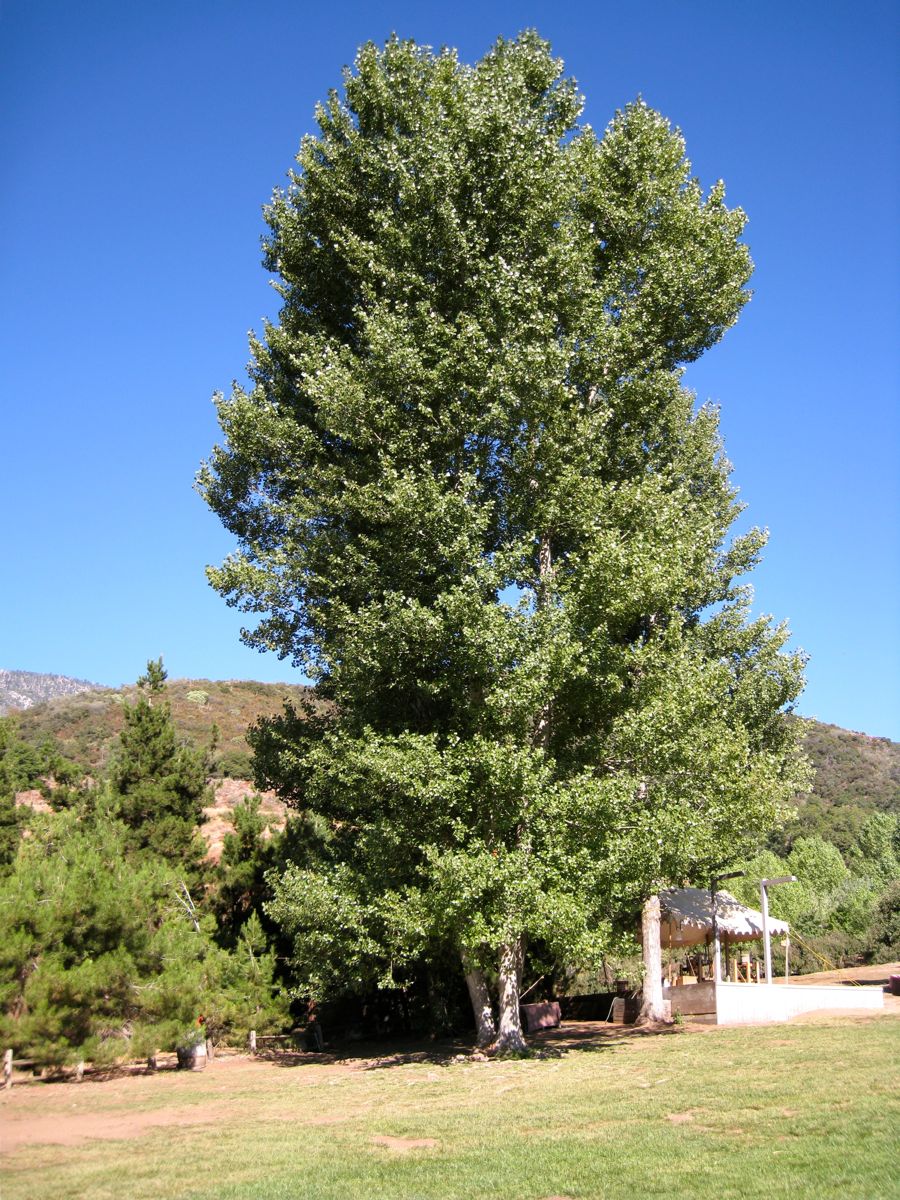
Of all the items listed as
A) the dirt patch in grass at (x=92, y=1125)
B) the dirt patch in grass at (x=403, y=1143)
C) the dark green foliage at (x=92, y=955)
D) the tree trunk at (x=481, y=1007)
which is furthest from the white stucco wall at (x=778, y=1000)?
the dirt patch in grass at (x=403, y=1143)

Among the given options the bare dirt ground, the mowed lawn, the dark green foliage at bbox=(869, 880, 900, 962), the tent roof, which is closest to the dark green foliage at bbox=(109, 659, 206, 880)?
the bare dirt ground

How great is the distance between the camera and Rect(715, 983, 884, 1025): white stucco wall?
1761 cm

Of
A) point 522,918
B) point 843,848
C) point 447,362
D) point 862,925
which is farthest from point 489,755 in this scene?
point 843,848

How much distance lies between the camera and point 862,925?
4069cm

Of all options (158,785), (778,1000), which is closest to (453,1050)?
(778,1000)

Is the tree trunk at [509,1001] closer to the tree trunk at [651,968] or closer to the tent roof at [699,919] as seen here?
the tree trunk at [651,968]

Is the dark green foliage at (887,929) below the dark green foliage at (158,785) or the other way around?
below

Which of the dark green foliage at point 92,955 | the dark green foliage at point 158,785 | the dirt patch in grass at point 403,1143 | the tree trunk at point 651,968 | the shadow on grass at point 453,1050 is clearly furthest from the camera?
the dark green foliage at point 158,785

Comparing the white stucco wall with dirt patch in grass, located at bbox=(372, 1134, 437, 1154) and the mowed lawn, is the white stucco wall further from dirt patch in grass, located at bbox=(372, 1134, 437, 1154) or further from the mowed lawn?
dirt patch in grass, located at bbox=(372, 1134, 437, 1154)

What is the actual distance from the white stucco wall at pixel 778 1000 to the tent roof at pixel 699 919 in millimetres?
3720

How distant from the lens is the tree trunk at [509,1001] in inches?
579

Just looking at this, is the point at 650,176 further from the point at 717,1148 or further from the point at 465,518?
the point at 717,1148

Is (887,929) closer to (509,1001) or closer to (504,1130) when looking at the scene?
(509,1001)

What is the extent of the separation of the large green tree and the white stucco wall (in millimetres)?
2873
